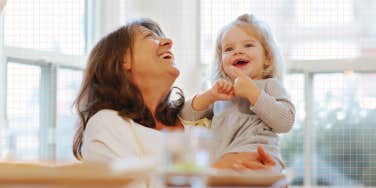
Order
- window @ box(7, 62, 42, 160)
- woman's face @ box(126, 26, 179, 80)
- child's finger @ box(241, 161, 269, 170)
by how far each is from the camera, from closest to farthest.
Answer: child's finger @ box(241, 161, 269, 170) → woman's face @ box(126, 26, 179, 80) → window @ box(7, 62, 42, 160)

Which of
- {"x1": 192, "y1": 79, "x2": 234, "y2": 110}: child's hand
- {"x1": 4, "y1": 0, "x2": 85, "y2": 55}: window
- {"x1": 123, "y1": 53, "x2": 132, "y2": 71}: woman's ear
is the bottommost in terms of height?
{"x1": 192, "y1": 79, "x2": 234, "y2": 110}: child's hand

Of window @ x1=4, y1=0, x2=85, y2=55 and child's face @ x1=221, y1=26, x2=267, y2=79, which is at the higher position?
window @ x1=4, y1=0, x2=85, y2=55

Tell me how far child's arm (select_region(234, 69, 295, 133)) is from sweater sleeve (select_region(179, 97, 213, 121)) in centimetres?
21

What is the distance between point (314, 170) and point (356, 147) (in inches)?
7.6

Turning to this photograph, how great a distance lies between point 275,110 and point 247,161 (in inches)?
6.6

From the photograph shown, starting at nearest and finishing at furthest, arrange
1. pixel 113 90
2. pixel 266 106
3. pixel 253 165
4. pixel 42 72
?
pixel 253 165 < pixel 266 106 < pixel 113 90 < pixel 42 72

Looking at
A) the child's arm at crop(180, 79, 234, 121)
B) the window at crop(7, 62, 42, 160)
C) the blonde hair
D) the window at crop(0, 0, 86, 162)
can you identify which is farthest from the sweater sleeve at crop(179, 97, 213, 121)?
the window at crop(7, 62, 42, 160)

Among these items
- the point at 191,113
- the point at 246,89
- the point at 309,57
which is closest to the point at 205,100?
the point at 191,113

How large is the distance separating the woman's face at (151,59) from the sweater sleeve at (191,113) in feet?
0.44

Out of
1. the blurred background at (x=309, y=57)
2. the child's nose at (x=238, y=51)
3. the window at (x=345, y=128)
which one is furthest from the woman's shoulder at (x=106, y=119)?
the window at (x=345, y=128)

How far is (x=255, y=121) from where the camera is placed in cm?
199

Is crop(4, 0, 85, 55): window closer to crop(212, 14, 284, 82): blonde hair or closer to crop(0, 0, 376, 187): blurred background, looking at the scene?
crop(0, 0, 376, 187): blurred background

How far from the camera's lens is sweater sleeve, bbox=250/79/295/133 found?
6.25 ft

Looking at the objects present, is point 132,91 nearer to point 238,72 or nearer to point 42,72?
point 238,72
